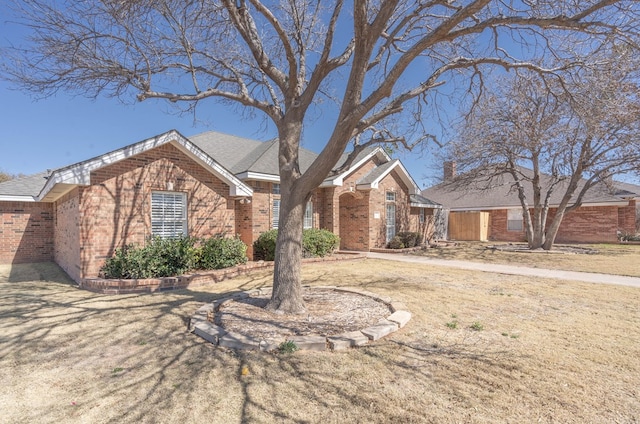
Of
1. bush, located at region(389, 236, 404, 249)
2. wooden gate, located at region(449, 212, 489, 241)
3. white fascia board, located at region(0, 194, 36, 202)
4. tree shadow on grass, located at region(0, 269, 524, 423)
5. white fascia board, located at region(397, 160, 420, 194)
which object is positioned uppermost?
white fascia board, located at region(397, 160, 420, 194)

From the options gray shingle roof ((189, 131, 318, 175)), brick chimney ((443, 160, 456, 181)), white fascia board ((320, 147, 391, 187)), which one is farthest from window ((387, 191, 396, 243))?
gray shingle roof ((189, 131, 318, 175))

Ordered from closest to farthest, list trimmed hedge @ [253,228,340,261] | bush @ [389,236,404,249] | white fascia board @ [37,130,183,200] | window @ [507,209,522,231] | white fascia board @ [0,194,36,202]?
white fascia board @ [37,130,183,200] < trimmed hedge @ [253,228,340,261] < white fascia board @ [0,194,36,202] < bush @ [389,236,404,249] < window @ [507,209,522,231]

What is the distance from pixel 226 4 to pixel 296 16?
5.90 ft

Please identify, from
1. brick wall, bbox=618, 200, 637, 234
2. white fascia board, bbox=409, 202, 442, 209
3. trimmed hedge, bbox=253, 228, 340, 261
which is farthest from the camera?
brick wall, bbox=618, 200, 637, 234

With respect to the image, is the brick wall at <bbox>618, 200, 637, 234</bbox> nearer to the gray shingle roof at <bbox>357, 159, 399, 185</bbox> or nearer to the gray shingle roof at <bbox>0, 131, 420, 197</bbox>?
the gray shingle roof at <bbox>357, 159, 399, 185</bbox>

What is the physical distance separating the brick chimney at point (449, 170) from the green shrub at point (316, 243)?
8.32 m

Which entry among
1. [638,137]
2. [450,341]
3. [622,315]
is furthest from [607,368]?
[638,137]

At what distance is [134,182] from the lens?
30.1ft

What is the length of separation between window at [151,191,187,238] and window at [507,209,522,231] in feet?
77.7

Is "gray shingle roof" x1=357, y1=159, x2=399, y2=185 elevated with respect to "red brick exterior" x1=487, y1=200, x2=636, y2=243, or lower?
elevated

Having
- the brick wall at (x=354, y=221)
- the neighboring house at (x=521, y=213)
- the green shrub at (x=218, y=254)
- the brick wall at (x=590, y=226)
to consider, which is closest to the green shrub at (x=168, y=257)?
the green shrub at (x=218, y=254)

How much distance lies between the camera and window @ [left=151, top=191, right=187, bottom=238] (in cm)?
966

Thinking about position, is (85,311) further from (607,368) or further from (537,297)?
(537,297)

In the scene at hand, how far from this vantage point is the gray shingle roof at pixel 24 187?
13.2 metres
